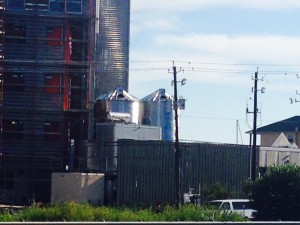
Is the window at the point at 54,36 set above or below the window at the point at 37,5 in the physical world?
below

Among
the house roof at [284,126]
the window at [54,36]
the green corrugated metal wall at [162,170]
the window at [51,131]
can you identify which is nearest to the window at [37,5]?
the window at [54,36]

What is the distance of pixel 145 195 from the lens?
2525 inches

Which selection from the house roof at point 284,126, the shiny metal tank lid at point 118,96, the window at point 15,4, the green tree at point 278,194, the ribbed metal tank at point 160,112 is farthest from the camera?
the house roof at point 284,126

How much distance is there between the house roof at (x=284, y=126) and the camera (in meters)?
104

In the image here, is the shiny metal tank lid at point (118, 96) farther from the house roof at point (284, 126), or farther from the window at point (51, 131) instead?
the house roof at point (284, 126)

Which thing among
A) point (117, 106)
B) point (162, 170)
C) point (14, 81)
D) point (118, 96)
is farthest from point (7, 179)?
point (162, 170)

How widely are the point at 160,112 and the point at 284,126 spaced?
35959 millimetres

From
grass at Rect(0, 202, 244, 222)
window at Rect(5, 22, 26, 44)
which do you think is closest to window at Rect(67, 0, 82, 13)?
window at Rect(5, 22, 26, 44)

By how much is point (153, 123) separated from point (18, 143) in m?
11.8

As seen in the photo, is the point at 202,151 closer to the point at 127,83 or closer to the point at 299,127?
the point at 127,83

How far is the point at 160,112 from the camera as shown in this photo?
237 feet

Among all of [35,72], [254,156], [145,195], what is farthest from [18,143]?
[254,156]

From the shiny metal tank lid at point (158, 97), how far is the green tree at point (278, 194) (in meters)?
29.3

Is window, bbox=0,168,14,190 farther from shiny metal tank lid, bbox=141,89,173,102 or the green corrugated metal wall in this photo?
shiny metal tank lid, bbox=141,89,173,102
